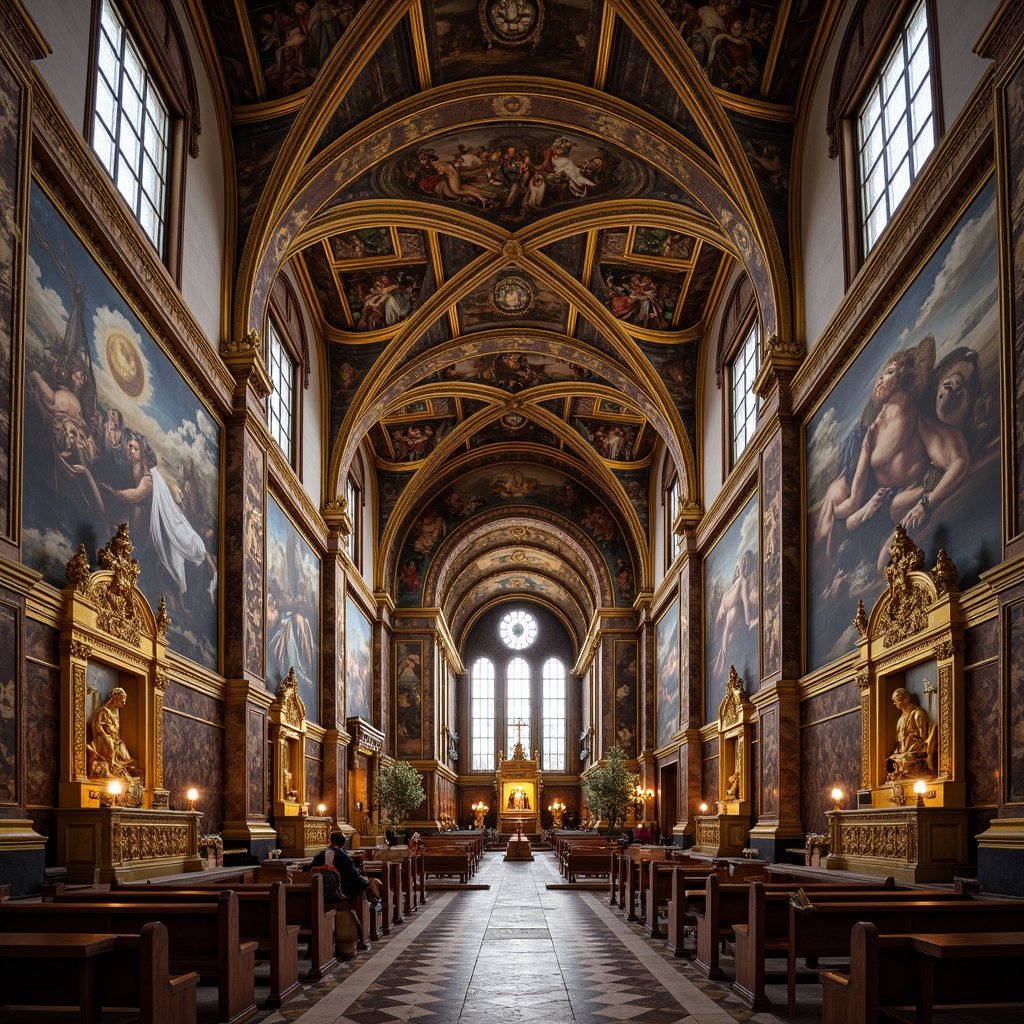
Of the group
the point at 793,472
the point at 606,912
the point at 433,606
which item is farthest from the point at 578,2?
the point at 433,606

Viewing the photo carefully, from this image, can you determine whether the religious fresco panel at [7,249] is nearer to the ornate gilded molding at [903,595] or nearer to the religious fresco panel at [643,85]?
the ornate gilded molding at [903,595]

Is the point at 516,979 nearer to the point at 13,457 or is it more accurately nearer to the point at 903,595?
the point at 903,595

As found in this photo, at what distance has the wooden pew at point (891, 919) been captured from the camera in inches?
338

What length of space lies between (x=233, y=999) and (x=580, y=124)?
17.9 m

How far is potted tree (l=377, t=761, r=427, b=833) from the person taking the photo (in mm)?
36219

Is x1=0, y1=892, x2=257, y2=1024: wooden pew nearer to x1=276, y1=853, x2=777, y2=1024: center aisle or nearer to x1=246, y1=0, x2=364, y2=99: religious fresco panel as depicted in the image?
x1=276, y1=853, x2=777, y2=1024: center aisle

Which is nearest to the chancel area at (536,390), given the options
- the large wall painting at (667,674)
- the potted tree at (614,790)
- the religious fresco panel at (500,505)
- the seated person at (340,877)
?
the seated person at (340,877)

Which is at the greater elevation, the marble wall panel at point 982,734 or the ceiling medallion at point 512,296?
the ceiling medallion at point 512,296

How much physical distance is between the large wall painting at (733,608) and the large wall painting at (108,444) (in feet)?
35.4

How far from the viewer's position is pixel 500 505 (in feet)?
147

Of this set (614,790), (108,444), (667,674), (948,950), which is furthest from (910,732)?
(614,790)

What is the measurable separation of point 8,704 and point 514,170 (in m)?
17.3

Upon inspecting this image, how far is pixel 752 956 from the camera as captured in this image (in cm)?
1023

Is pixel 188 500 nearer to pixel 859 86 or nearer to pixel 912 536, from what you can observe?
pixel 912 536
